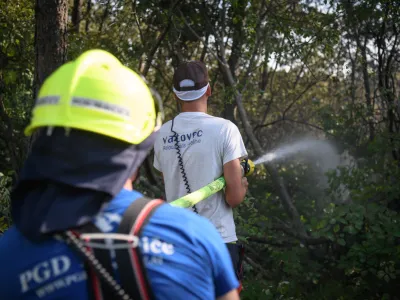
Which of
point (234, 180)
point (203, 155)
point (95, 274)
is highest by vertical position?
point (95, 274)

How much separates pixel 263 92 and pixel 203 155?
17.5ft

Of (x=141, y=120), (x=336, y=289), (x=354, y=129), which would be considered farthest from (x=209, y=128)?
(x=354, y=129)

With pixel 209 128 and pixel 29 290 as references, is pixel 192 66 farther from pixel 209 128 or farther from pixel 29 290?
pixel 29 290

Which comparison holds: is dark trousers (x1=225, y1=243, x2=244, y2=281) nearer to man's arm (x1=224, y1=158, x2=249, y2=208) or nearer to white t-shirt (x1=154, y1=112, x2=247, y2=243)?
white t-shirt (x1=154, y1=112, x2=247, y2=243)

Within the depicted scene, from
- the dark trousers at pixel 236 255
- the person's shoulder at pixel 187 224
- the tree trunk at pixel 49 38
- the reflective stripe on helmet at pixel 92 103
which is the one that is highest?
the tree trunk at pixel 49 38

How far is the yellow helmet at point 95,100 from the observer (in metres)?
1.34

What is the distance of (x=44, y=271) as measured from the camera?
133 centimetres

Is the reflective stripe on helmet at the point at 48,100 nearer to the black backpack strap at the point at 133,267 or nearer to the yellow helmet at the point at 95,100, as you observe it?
the yellow helmet at the point at 95,100

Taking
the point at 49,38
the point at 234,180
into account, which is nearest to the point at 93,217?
the point at 234,180

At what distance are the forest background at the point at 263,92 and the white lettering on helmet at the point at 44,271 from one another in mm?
3246

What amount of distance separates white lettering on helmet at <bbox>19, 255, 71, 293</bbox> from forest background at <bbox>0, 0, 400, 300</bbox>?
3.25 metres

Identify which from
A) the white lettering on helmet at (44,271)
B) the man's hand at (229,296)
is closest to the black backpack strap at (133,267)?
the white lettering on helmet at (44,271)

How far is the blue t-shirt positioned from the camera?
132 centimetres

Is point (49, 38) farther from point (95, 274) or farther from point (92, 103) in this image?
point (95, 274)
